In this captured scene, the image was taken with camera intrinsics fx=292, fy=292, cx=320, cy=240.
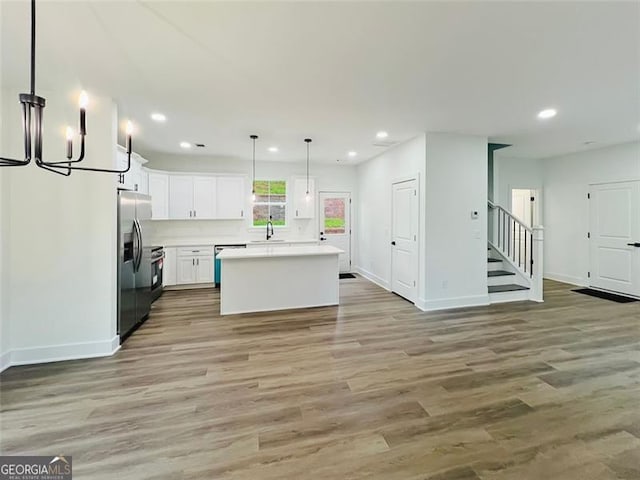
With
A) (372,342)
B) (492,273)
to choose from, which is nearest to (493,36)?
(372,342)

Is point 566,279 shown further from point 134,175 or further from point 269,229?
point 134,175

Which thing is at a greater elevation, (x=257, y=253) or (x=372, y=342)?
(x=257, y=253)

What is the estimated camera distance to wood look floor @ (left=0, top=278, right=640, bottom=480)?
1.78 meters

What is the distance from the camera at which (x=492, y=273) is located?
5535 mm

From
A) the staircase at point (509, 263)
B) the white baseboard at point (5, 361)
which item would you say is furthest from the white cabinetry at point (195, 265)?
the staircase at point (509, 263)

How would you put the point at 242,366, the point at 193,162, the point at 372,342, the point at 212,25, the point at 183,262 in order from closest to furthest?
the point at 212,25, the point at 242,366, the point at 372,342, the point at 183,262, the point at 193,162

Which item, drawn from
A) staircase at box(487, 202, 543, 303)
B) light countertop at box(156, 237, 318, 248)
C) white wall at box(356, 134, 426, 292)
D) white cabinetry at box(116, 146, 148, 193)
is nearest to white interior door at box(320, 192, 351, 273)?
white wall at box(356, 134, 426, 292)

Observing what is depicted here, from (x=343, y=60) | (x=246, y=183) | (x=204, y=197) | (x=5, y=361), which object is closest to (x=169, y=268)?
(x=204, y=197)

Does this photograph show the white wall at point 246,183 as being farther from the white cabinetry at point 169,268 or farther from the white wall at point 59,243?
the white wall at point 59,243

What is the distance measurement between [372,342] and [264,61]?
3.16 metres

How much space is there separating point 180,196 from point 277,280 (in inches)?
128

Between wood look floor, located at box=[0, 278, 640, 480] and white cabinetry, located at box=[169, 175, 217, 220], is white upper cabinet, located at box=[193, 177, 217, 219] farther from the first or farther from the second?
wood look floor, located at box=[0, 278, 640, 480]

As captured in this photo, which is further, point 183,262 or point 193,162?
point 193,162

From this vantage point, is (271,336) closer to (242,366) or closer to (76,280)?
(242,366)
